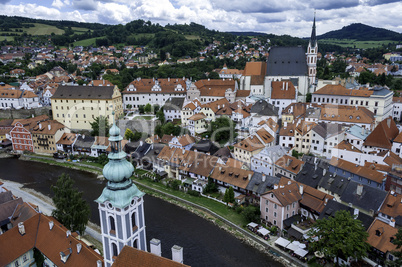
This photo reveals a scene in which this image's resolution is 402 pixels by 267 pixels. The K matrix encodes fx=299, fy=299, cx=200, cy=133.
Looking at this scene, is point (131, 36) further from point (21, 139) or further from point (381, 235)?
point (381, 235)

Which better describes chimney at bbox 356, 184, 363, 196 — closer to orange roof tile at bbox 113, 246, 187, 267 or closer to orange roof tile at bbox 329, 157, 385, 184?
orange roof tile at bbox 329, 157, 385, 184

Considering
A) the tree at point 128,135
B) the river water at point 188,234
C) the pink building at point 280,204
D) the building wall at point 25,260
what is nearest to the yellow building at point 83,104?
the tree at point 128,135

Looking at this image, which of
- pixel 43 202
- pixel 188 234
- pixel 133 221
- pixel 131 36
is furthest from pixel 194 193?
pixel 131 36

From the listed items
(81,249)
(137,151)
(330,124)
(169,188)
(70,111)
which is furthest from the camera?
(70,111)

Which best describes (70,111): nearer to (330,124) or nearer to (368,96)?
(330,124)

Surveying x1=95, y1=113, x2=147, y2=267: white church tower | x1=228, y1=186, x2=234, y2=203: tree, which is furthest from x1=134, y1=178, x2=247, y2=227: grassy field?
x1=95, y1=113, x2=147, y2=267: white church tower

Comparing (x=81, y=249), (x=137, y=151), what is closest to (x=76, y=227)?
(x=81, y=249)

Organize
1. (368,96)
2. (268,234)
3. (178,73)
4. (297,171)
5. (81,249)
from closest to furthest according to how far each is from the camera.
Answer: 1. (81,249)
2. (268,234)
3. (297,171)
4. (368,96)
5. (178,73)

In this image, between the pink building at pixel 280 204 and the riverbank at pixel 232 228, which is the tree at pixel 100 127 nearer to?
the riverbank at pixel 232 228
